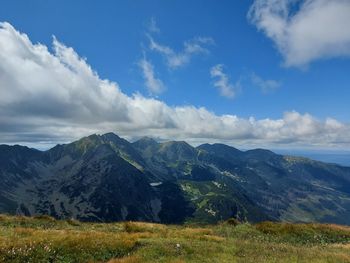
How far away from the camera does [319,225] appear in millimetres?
38281

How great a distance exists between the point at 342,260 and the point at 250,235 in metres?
12.6

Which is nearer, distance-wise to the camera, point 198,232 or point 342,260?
point 342,260

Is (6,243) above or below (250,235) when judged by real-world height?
above

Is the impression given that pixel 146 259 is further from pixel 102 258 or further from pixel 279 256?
pixel 279 256

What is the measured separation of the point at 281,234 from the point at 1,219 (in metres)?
29.0

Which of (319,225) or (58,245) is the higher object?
(58,245)

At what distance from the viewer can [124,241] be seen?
24.4 m

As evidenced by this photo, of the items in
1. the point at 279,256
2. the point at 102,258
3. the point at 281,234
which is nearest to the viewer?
the point at 102,258

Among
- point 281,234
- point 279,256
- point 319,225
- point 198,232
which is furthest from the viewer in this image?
point 319,225

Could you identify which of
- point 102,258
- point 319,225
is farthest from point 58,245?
point 319,225

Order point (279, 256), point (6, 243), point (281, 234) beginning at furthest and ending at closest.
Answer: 1. point (281, 234)
2. point (279, 256)
3. point (6, 243)

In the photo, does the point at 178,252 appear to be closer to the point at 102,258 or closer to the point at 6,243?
the point at 102,258

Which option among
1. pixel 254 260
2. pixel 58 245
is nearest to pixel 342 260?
pixel 254 260

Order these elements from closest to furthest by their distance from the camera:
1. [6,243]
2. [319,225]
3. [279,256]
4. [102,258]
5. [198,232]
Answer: [6,243], [102,258], [279,256], [198,232], [319,225]
